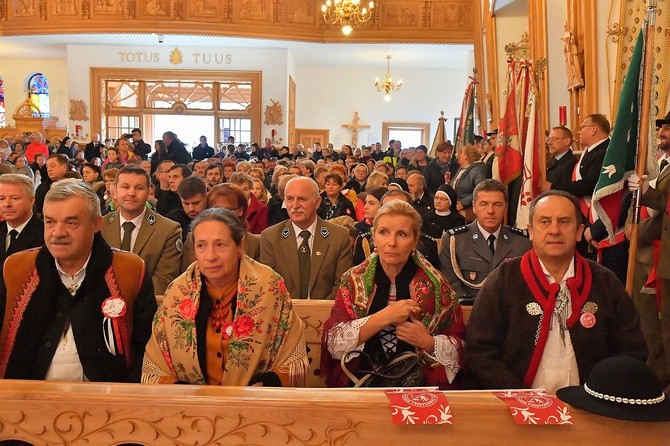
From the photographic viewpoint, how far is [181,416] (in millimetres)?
2256

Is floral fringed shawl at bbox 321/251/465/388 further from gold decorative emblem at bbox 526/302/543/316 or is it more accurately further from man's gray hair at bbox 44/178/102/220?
man's gray hair at bbox 44/178/102/220

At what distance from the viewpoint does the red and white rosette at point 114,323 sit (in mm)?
2885

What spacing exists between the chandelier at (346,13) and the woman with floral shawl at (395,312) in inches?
569

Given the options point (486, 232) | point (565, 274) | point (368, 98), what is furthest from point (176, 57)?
point (565, 274)

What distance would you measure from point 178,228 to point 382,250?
6.78ft

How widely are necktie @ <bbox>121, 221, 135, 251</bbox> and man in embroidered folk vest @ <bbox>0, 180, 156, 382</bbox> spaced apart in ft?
6.20

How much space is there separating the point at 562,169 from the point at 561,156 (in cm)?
18

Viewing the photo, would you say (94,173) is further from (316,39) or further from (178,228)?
(316,39)

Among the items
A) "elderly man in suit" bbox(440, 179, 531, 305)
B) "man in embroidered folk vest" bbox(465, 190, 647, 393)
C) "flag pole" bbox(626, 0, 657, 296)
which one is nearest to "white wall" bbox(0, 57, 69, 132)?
"elderly man in suit" bbox(440, 179, 531, 305)

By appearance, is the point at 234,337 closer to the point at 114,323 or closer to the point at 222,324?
the point at 222,324

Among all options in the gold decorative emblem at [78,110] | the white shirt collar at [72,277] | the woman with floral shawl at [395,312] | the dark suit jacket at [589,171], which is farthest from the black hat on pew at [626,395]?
the gold decorative emblem at [78,110]

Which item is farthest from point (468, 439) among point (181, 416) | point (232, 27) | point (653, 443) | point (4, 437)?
point (232, 27)

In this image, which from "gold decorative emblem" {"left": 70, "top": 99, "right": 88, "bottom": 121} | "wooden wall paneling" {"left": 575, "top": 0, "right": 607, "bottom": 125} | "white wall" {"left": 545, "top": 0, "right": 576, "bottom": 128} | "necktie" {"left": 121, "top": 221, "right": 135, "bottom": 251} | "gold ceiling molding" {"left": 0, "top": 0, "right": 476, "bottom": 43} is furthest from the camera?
"gold decorative emblem" {"left": 70, "top": 99, "right": 88, "bottom": 121}

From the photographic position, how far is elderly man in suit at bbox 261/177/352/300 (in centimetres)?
491
